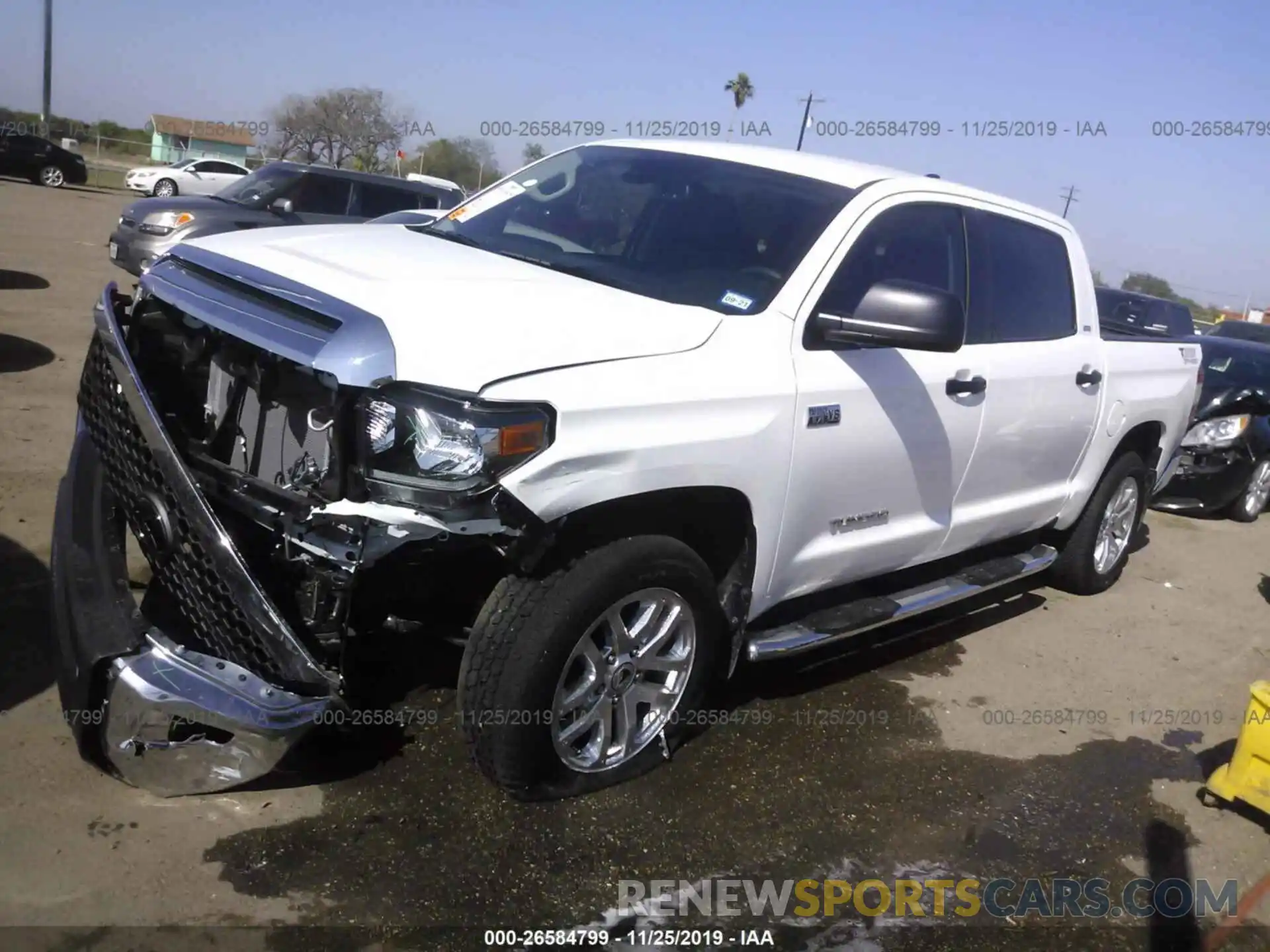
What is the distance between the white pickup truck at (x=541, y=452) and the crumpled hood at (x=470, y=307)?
1 centimetres

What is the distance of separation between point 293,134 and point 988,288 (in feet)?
91.6

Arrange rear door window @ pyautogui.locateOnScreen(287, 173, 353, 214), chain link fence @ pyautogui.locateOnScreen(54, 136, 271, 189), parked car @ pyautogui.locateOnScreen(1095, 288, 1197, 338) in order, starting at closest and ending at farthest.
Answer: parked car @ pyautogui.locateOnScreen(1095, 288, 1197, 338)
rear door window @ pyautogui.locateOnScreen(287, 173, 353, 214)
chain link fence @ pyautogui.locateOnScreen(54, 136, 271, 189)

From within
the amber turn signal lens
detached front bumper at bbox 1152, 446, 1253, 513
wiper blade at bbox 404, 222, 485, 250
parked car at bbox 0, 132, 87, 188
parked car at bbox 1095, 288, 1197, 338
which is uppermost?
wiper blade at bbox 404, 222, 485, 250

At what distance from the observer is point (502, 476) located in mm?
2840

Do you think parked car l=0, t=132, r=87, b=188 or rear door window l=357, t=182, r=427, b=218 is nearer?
rear door window l=357, t=182, r=427, b=218

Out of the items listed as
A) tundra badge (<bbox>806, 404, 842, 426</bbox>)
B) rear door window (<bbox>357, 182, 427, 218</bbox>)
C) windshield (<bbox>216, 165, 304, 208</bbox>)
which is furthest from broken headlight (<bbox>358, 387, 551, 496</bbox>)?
rear door window (<bbox>357, 182, 427, 218</bbox>)

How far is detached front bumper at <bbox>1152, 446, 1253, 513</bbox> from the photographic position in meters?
8.81

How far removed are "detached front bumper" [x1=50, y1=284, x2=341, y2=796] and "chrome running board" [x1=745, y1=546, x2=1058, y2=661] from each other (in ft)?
5.02

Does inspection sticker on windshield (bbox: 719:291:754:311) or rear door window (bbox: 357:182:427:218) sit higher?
inspection sticker on windshield (bbox: 719:291:754:311)

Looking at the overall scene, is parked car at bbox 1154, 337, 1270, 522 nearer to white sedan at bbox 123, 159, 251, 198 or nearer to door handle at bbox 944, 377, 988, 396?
door handle at bbox 944, 377, 988, 396

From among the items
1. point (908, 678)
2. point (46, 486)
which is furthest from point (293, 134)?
point (908, 678)

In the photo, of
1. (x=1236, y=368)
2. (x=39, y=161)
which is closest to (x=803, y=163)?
(x=1236, y=368)

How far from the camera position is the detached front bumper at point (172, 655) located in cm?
280

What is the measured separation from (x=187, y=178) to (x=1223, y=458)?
25629 millimetres
